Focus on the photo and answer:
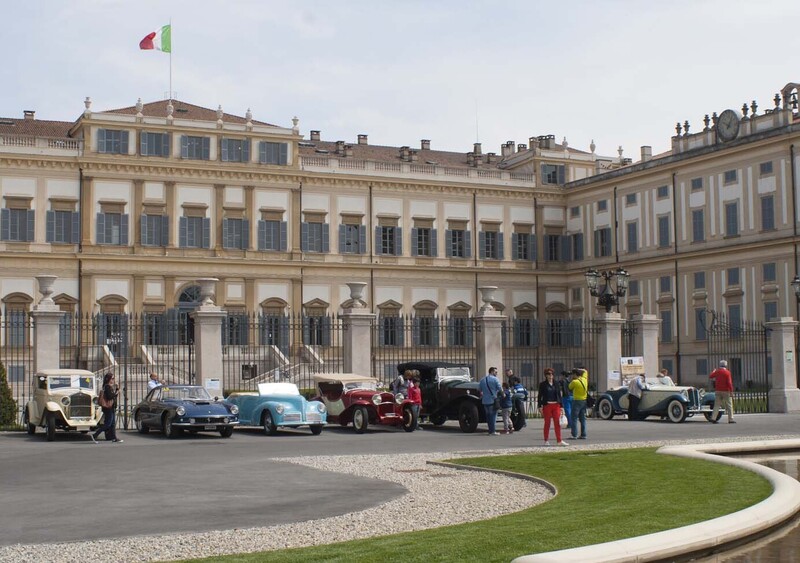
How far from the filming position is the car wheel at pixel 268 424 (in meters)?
24.4

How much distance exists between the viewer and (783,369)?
31.5 m

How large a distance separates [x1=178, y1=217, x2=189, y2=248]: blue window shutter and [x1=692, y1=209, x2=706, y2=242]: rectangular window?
81.6 ft

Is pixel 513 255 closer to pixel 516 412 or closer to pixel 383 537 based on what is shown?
pixel 516 412

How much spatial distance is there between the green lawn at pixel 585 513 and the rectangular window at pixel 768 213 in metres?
37.4

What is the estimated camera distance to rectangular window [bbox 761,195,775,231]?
50.2 m

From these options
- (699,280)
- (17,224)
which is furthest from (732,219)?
(17,224)

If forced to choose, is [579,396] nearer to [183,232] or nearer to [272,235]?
[183,232]

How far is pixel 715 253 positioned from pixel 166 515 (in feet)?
148

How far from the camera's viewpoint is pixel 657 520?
988 centimetres

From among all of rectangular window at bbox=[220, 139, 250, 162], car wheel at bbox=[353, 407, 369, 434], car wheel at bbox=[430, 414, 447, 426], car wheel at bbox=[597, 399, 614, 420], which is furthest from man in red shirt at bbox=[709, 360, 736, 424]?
rectangular window at bbox=[220, 139, 250, 162]

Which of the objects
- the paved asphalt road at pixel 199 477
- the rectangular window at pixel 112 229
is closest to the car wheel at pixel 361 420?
the paved asphalt road at pixel 199 477

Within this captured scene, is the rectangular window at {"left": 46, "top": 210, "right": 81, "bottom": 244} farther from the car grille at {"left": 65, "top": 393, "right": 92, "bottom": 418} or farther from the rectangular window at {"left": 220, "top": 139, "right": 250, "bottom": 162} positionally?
the car grille at {"left": 65, "top": 393, "right": 92, "bottom": 418}

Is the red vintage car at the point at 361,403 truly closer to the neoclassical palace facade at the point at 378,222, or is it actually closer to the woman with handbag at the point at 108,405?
the woman with handbag at the point at 108,405

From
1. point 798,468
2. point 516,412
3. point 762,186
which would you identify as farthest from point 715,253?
point 798,468
